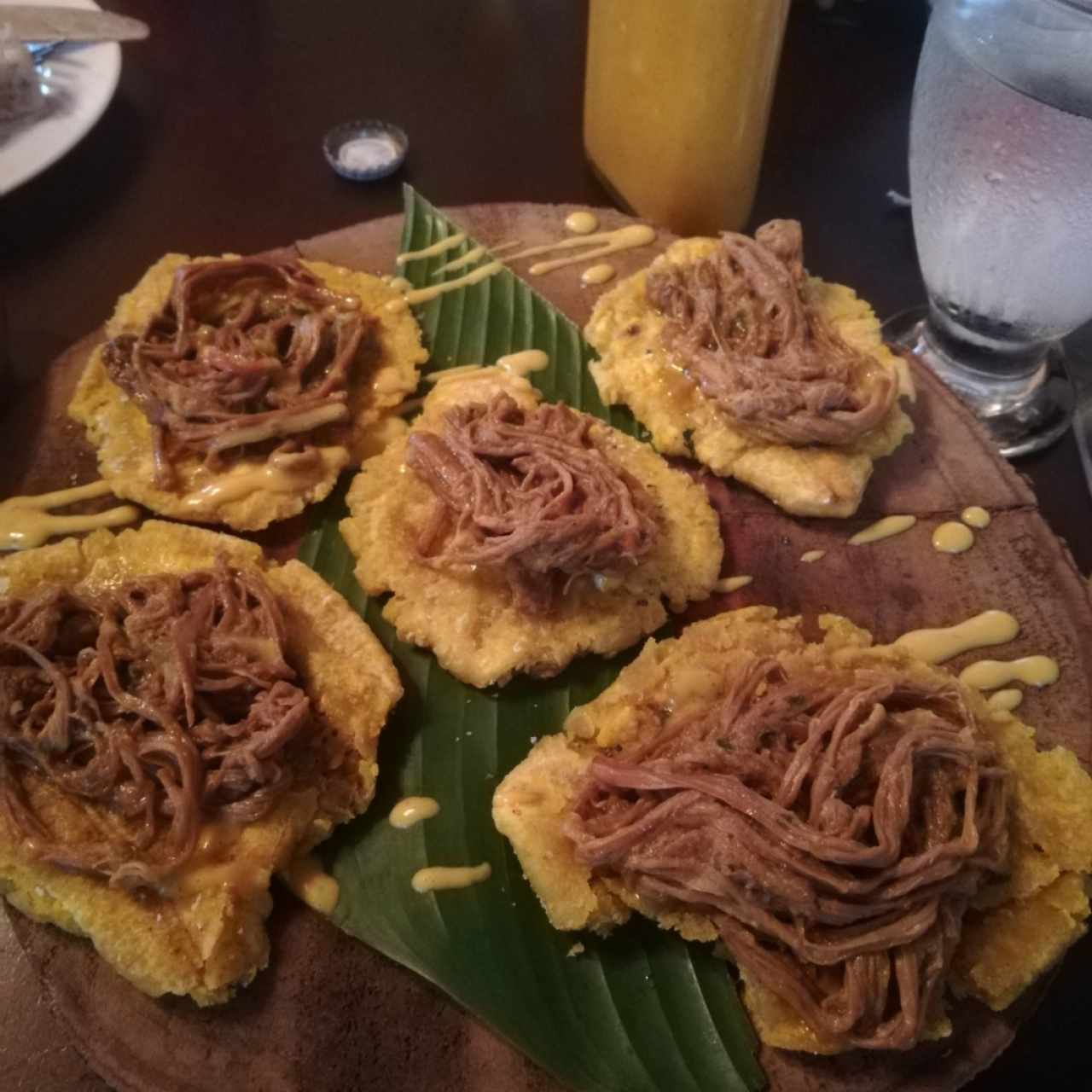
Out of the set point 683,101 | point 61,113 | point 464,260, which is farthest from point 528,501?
point 61,113

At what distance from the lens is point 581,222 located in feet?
12.3

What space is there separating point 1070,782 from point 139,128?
5019 millimetres

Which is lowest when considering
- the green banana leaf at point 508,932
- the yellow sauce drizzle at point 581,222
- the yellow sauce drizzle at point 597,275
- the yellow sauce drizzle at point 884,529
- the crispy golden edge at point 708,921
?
the green banana leaf at point 508,932

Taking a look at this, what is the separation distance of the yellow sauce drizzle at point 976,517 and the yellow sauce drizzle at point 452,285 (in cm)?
180

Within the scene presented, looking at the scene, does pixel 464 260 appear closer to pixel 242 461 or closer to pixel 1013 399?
pixel 242 461

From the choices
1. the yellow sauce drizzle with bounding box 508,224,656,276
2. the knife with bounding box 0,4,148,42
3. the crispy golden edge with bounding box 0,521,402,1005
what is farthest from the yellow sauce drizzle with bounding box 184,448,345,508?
the knife with bounding box 0,4,148,42

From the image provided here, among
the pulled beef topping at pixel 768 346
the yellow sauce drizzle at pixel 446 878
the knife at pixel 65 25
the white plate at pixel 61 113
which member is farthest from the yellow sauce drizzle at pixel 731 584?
the knife at pixel 65 25

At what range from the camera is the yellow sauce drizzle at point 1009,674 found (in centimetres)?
277

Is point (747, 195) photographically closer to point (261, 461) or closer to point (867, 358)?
point (867, 358)

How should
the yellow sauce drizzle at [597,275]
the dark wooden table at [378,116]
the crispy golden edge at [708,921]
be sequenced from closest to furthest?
the crispy golden edge at [708,921], the yellow sauce drizzle at [597,275], the dark wooden table at [378,116]

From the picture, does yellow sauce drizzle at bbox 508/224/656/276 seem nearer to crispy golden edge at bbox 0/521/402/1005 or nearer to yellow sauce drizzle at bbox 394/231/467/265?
yellow sauce drizzle at bbox 394/231/467/265

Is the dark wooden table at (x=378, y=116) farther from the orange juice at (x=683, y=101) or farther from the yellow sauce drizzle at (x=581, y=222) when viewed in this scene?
the yellow sauce drizzle at (x=581, y=222)

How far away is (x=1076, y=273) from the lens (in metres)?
3.24

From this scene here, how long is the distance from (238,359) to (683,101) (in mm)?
1933
